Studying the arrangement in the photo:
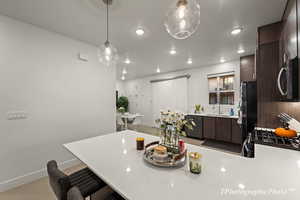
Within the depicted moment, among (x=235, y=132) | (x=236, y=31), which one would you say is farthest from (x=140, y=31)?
(x=235, y=132)

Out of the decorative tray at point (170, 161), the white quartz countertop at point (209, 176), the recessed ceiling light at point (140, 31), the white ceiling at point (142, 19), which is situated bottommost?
the white quartz countertop at point (209, 176)

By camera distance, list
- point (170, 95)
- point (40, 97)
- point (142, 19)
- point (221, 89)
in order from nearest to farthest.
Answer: point (142, 19), point (40, 97), point (221, 89), point (170, 95)

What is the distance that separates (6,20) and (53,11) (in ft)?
2.59

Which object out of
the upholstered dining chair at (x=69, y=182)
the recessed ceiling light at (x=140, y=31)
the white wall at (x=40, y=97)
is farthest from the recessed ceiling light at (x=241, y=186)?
the white wall at (x=40, y=97)

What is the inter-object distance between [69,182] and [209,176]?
3.32ft

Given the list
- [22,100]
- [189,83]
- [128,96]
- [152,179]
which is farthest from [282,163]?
[128,96]

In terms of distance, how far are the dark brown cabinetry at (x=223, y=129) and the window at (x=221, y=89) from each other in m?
0.76

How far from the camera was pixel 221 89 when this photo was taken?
4363 millimetres

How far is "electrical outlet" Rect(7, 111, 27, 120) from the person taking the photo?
1.90 meters

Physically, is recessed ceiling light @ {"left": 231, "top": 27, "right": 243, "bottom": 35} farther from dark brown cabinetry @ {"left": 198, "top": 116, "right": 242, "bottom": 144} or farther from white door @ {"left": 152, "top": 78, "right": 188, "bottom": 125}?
white door @ {"left": 152, "top": 78, "right": 188, "bottom": 125}

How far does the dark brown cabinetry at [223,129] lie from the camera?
3.78 meters

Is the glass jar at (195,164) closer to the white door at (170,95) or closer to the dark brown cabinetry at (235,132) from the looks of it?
the dark brown cabinetry at (235,132)

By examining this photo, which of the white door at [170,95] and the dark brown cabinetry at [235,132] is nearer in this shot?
the dark brown cabinetry at [235,132]

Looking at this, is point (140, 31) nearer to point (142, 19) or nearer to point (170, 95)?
point (142, 19)
